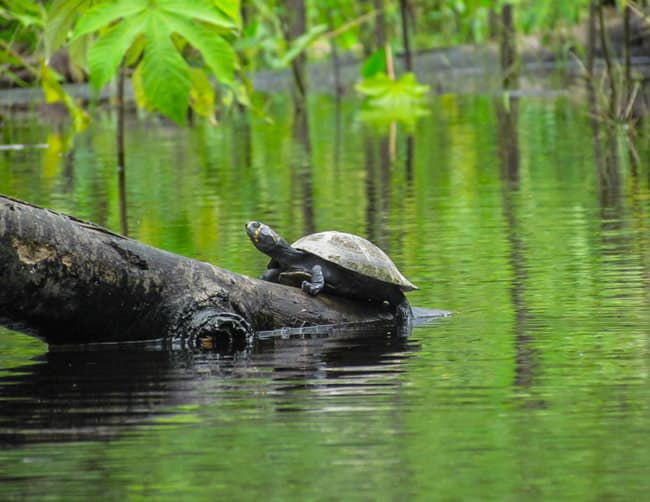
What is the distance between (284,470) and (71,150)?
13718 millimetres

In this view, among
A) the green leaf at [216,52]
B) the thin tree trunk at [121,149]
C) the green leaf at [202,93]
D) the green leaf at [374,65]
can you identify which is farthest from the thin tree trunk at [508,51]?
the green leaf at [216,52]

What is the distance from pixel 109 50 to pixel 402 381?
2339 mm

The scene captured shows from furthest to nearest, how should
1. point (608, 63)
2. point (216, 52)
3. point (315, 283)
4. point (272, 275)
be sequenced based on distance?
point (608, 63)
point (216, 52)
point (272, 275)
point (315, 283)

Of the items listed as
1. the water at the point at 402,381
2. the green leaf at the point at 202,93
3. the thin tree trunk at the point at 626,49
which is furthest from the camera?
the thin tree trunk at the point at 626,49

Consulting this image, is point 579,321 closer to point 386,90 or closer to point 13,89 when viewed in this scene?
point 386,90

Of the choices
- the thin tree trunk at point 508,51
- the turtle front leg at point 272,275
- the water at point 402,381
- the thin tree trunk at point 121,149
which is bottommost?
the water at point 402,381

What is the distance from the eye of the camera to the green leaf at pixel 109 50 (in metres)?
6.64

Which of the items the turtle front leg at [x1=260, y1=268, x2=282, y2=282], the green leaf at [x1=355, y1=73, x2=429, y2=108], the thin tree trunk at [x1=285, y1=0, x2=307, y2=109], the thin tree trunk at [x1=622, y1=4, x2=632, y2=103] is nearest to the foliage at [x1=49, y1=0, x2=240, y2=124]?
the turtle front leg at [x1=260, y1=268, x2=282, y2=282]

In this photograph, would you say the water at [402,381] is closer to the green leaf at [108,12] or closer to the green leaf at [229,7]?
the green leaf at [108,12]

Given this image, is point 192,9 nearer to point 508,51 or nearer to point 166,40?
point 166,40

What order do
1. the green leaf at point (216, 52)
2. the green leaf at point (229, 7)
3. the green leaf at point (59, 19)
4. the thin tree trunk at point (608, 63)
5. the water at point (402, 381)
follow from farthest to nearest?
the thin tree trunk at point (608, 63), the green leaf at point (59, 19), the green leaf at point (229, 7), the green leaf at point (216, 52), the water at point (402, 381)

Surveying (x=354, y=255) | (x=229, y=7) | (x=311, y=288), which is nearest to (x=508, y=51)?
(x=229, y=7)

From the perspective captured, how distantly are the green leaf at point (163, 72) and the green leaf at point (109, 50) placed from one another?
136 millimetres

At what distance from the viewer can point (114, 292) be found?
5.86 m
